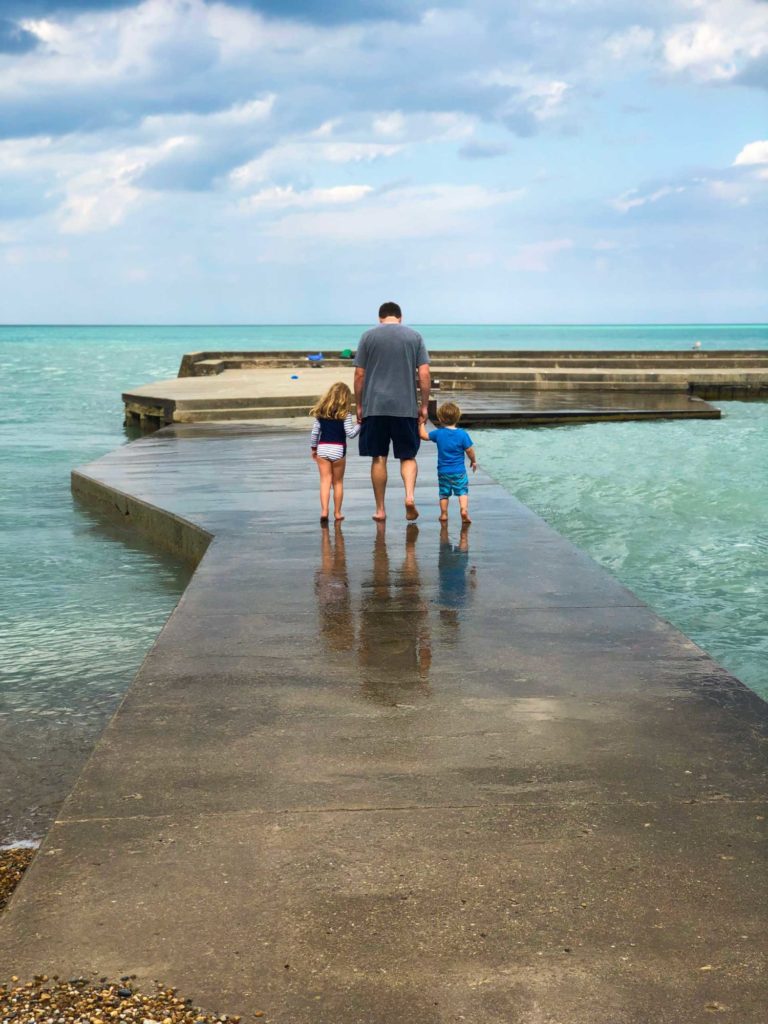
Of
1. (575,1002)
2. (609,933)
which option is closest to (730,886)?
(609,933)

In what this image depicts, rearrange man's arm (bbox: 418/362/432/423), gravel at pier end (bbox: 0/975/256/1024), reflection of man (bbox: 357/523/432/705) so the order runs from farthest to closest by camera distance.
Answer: man's arm (bbox: 418/362/432/423), reflection of man (bbox: 357/523/432/705), gravel at pier end (bbox: 0/975/256/1024)

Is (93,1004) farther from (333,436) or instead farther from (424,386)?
(333,436)

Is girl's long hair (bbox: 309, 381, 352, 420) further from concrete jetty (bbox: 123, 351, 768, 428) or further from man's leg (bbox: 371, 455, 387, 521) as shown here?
concrete jetty (bbox: 123, 351, 768, 428)

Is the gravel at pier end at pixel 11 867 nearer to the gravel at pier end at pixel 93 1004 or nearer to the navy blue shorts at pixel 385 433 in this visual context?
the gravel at pier end at pixel 93 1004

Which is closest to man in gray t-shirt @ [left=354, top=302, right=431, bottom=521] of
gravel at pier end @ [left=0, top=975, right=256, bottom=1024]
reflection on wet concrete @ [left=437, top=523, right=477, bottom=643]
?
reflection on wet concrete @ [left=437, top=523, right=477, bottom=643]

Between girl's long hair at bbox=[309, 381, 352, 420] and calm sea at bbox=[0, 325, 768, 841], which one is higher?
girl's long hair at bbox=[309, 381, 352, 420]

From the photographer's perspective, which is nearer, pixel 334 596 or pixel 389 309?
pixel 334 596

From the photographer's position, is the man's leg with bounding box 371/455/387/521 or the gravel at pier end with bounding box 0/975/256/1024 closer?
the gravel at pier end with bounding box 0/975/256/1024

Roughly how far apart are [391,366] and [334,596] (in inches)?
108

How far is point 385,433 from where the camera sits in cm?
923

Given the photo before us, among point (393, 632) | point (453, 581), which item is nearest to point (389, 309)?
point (453, 581)

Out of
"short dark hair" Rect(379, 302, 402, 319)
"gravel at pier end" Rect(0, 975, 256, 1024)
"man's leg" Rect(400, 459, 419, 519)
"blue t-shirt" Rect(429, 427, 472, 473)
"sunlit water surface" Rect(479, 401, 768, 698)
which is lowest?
"sunlit water surface" Rect(479, 401, 768, 698)

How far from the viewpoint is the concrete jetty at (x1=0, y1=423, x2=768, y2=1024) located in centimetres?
283

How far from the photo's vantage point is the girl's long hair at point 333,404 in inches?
352
